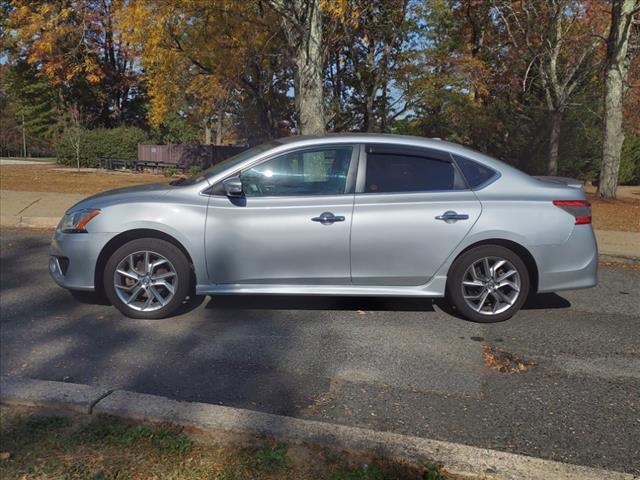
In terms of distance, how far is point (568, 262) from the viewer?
525cm

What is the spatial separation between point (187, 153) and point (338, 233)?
30858mm

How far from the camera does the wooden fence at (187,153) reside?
32500mm

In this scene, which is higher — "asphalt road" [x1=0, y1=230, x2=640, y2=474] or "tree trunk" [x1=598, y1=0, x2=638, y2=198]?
"tree trunk" [x1=598, y1=0, x2=638, y2=198]

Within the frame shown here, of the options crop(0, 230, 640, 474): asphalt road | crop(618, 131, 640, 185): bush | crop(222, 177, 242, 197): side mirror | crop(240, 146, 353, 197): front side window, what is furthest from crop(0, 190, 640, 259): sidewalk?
crop(618, 131, 640, 185): bush

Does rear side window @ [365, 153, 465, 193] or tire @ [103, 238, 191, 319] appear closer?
tire @ [103, 238, 191, 319]

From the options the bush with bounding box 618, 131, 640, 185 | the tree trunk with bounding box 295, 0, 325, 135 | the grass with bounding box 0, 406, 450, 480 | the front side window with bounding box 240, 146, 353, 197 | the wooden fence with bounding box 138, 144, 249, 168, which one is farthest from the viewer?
the wooden fence with bounding box 138, 144, 249, 168

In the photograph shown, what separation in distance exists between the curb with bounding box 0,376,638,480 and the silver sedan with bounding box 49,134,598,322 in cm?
178

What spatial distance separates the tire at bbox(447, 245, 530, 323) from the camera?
205 inches

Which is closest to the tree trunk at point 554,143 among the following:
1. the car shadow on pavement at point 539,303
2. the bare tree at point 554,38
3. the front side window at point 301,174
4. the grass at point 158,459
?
the bare tree at point 554,38

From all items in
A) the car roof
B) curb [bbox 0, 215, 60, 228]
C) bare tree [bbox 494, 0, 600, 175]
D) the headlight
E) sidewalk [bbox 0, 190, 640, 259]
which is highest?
bare tree [bbox 494, 0, 600, 175]

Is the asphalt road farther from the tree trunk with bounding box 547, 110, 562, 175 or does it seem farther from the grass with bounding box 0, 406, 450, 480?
the tree trunk with bounding box 547, 110, 562, 175

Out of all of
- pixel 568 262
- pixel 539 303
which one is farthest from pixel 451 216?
pixel 539 303

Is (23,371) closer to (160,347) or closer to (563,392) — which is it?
(160,347)

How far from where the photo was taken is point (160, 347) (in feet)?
14.7
